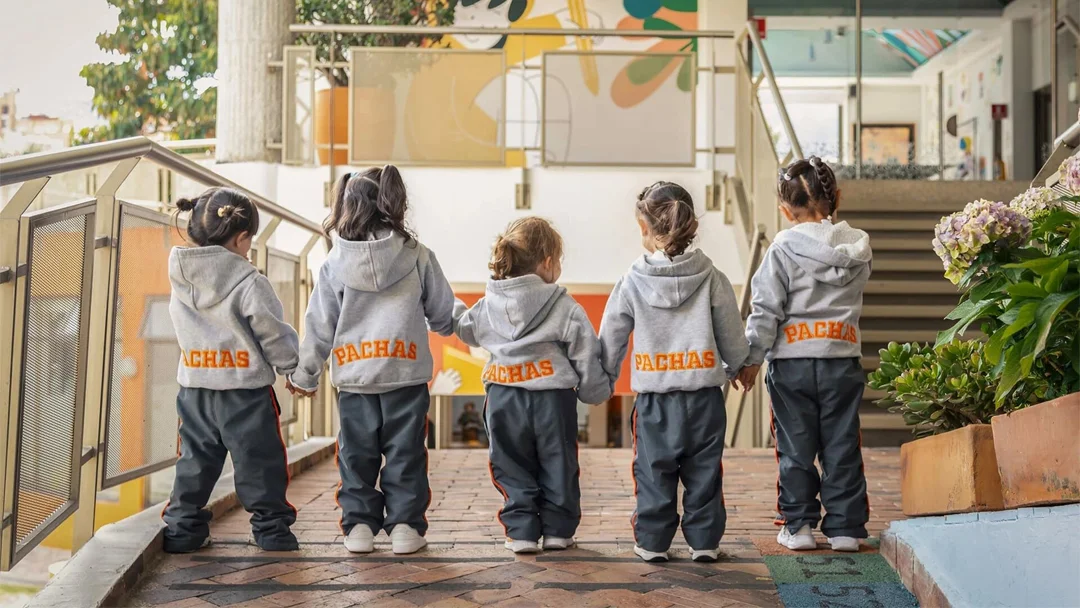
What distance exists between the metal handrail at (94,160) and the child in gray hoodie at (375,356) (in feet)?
1.83

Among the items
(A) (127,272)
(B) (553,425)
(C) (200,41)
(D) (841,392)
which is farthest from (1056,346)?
(C) (200,41)

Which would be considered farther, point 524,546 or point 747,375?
point 747,375

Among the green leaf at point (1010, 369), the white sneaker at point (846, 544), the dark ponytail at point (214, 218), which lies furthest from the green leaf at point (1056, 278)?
the dark ponytail at point (214, 218)

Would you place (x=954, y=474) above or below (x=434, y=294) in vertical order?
below

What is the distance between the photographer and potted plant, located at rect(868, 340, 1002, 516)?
2480mm

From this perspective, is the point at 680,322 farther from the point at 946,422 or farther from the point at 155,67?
the point at 155,67

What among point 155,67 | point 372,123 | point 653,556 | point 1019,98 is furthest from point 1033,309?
point 155,67

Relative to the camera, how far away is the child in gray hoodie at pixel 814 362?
3285 mm

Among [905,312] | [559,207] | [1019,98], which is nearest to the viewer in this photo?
[905,312]

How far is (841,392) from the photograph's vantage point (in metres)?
3.30

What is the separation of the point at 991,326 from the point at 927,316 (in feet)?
14.6

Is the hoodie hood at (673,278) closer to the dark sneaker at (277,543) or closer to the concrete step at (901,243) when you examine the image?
the dark sneaker at (277,543)

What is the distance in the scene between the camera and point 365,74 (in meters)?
8.35

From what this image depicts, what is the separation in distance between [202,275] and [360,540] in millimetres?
928
